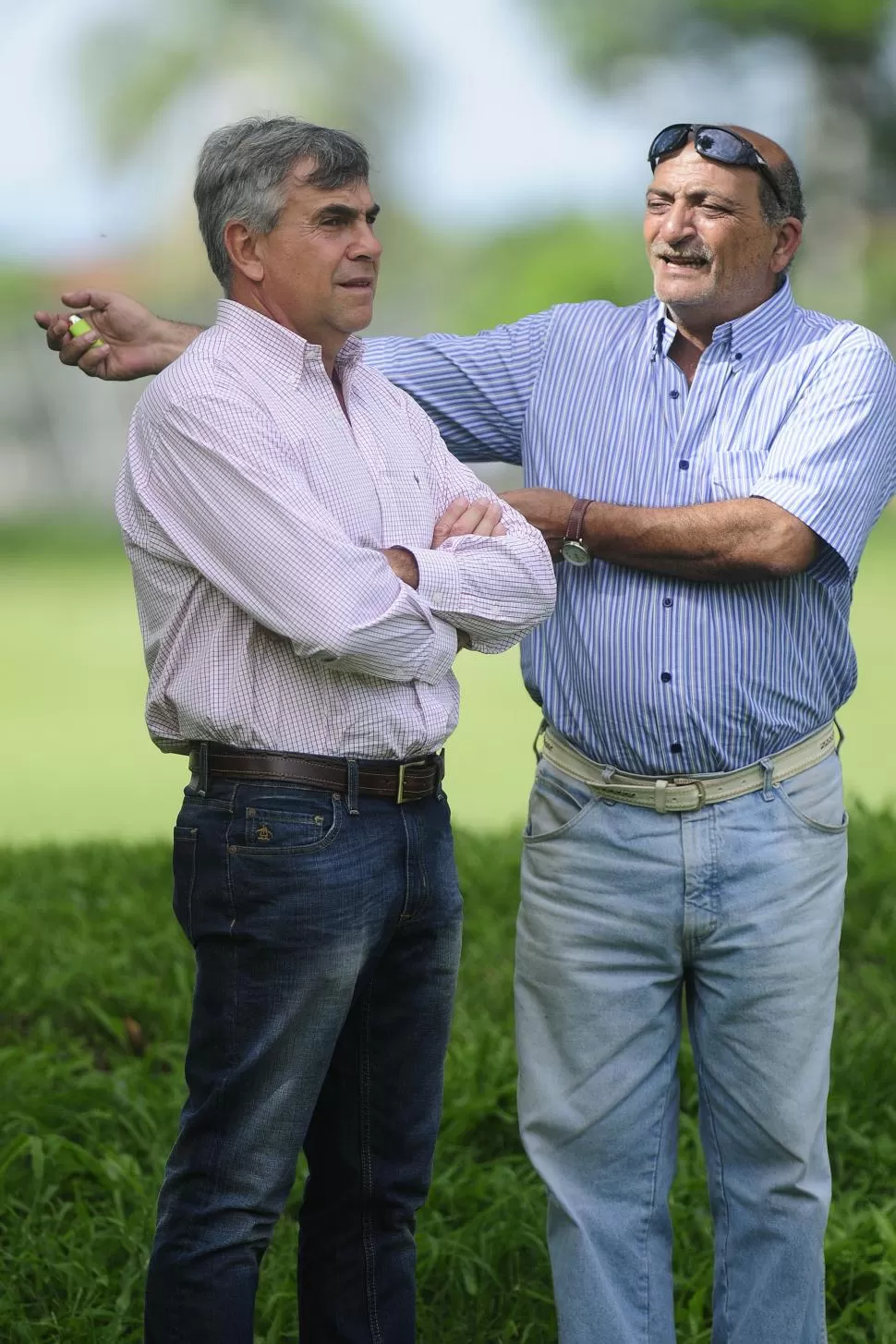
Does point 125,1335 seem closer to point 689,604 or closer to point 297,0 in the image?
point 689,604

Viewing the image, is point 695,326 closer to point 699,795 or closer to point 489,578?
point 489,578

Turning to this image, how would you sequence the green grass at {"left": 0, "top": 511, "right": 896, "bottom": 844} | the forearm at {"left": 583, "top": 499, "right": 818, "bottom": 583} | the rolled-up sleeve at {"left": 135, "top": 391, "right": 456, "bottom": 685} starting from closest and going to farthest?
1. the rolled-up sleeve at {"left": 135, "top": 391, "right": 456, "bottom": 685}
2. the forearm at {"left": 583, "top": 499, "right": 818, "bottom": 583}
3. the green grass at {"left": 0, "top": 511, "right": 896, "bottom": 844}

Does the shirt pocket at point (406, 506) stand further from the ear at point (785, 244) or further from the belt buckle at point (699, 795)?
the ear at point (785, 244)

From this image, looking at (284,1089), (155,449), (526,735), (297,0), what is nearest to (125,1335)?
(284,1089)

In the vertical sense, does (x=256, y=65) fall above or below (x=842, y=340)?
above

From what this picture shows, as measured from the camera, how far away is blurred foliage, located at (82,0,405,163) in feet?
52.5

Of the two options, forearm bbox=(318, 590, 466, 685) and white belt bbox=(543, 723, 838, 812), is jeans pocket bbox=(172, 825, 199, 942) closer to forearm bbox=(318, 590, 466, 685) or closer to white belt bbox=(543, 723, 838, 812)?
forearm bbox=(318, 590, 466, 685)

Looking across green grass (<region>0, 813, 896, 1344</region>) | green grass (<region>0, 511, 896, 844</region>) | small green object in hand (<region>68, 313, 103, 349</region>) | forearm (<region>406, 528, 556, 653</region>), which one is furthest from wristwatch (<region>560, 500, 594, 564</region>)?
green grass (<region>0, 511, 896, 844</region>)

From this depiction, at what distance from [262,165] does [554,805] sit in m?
1.06

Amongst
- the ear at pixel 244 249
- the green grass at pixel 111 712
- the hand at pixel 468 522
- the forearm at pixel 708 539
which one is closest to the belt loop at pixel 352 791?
the hand at pixel 468 522

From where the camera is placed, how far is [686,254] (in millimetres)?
2727

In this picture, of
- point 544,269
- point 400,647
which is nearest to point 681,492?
point 400,647

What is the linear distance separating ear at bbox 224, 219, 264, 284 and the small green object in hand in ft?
1.42

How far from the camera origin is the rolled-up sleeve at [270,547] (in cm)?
229
